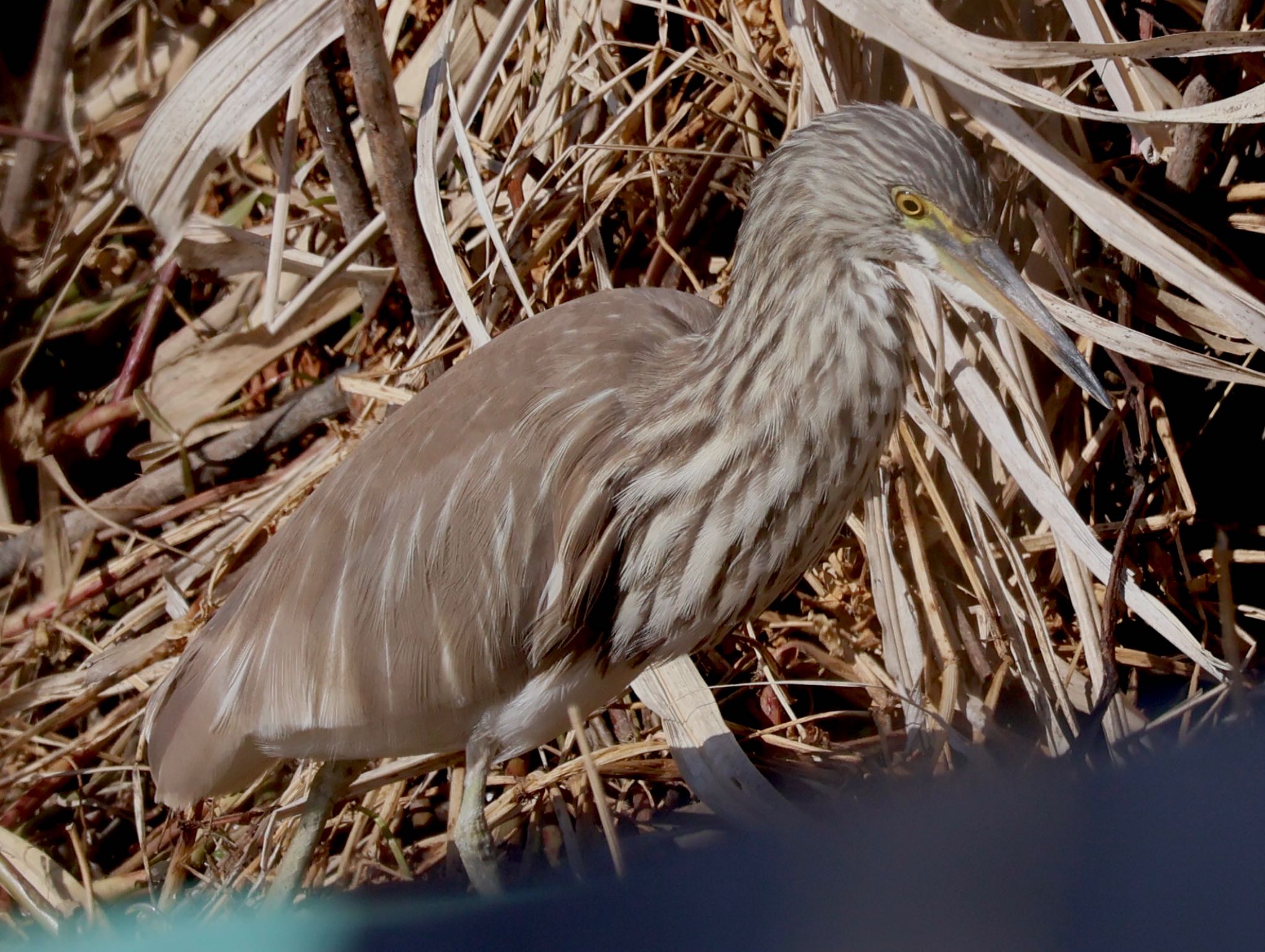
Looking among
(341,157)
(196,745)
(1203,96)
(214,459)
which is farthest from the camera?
(214,459)

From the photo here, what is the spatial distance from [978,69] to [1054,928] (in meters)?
1.21

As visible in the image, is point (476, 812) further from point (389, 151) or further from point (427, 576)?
point (389, 151)

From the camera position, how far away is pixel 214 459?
7.59 ft

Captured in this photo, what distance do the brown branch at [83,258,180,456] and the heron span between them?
2.89 ft

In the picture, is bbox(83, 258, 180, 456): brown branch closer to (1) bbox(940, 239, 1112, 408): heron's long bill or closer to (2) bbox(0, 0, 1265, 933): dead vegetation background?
(2) bbox(0, 0, 1265, 933): dead vegetation background

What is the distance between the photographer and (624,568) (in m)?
1.50

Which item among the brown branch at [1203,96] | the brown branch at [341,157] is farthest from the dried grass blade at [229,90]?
the brown branch at [1203,96]

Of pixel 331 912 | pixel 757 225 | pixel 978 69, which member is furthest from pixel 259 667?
pixel 978 69

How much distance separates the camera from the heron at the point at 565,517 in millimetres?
1373

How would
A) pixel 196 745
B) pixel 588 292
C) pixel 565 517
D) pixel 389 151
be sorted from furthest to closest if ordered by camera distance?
pixel 588 292
pixel 389 151
pixel 196 745
pixel 565 517

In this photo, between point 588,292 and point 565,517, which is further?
point 588,292

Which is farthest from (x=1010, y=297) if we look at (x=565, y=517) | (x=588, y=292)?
(x=588, y=292)

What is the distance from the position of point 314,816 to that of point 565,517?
0.63 metres

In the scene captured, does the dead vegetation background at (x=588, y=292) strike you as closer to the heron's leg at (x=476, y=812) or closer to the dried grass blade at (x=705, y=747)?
the dried grass blade at (x=705, y=747)
